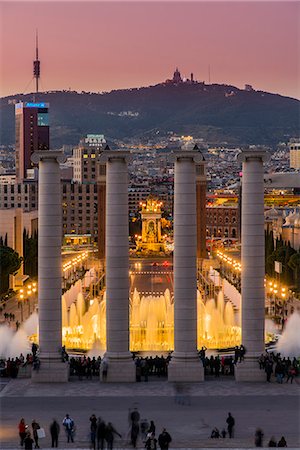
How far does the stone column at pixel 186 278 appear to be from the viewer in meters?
43.7

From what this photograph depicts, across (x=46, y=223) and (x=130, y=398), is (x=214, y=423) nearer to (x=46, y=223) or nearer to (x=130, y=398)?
(x=130, y=398)

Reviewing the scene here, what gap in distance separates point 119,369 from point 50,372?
8.60ft

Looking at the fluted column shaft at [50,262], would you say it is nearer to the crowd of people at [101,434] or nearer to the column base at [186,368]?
the column base at [186,368]

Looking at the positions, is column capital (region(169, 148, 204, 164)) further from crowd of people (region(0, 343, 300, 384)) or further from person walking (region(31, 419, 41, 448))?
person walking (region(31, 419, 41, 448))

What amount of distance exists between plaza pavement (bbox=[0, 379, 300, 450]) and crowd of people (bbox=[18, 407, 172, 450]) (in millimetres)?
270

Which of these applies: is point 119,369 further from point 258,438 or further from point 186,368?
point 258,438

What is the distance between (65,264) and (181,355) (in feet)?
245

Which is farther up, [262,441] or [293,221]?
[293,221]

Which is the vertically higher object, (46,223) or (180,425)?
(46,223)

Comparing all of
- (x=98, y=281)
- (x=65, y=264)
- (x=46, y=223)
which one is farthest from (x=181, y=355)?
(x=65, y=264)

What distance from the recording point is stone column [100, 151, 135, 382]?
144ft

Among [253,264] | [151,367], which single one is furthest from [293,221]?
[253,264]

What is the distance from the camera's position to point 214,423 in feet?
123

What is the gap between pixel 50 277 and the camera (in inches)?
1737
